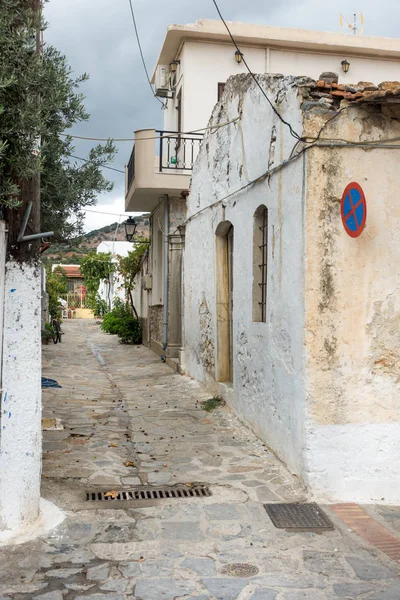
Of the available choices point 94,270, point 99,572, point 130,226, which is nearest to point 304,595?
point 99,572

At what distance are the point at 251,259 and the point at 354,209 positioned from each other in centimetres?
239

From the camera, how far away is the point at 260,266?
25.6 ft

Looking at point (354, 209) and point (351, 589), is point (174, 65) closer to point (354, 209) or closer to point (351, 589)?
point (354, 209)

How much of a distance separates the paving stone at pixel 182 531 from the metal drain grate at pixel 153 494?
0.66 meters

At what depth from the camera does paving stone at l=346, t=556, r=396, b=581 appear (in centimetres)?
411

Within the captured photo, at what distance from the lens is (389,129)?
573cm

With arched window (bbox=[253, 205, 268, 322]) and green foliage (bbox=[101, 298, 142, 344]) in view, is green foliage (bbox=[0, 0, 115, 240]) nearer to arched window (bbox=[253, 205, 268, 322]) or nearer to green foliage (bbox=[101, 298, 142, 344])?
arched window (bbox=[253, 205, 268, 322])

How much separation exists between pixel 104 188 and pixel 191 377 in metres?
6.67

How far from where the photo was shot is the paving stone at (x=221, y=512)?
5.11m

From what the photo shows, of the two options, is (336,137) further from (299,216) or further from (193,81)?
(193,81)

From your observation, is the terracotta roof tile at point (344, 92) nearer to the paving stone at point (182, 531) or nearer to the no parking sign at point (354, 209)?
the no parking sign at point (354, 209)

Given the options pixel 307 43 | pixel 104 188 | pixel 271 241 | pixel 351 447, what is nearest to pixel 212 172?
pixel 271 241

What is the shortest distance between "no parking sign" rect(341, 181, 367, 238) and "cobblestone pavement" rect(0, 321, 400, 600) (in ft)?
8.02

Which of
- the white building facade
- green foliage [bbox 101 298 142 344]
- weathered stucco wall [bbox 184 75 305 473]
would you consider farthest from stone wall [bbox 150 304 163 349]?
weathered stucco wall [bbox 184 75 305 473]
